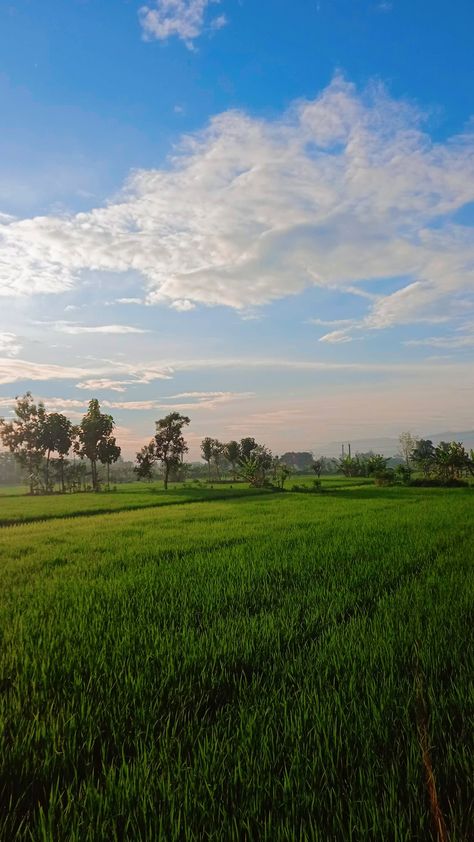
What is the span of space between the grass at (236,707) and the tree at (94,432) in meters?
49.8

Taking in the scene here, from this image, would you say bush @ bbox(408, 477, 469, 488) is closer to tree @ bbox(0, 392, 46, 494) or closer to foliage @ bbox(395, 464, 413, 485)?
foliage @ bbox(395, 464, 413, 485)

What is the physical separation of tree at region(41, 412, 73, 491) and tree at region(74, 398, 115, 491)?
4.54ft

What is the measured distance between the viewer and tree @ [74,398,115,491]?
54094mm

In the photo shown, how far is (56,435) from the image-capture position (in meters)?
54.7

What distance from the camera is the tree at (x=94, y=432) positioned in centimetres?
5409

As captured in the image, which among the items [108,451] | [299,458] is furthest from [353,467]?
[299,458]

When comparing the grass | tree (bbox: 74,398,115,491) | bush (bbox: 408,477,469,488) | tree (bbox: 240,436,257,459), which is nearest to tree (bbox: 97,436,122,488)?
tree (bbox: 74,398,115,491)

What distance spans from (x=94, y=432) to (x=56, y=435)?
4851mm

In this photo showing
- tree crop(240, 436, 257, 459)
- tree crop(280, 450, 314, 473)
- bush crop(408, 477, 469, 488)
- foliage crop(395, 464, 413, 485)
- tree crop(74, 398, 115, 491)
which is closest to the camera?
bush crop(408, 477, 469, 488)

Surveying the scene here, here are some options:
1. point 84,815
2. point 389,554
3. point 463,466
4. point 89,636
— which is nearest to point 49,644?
point 89,636

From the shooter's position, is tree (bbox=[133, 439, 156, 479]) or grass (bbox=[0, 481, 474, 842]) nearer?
grass (bbox=[0, 481, 474, 842])

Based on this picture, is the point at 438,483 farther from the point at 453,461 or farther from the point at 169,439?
the point at 169,439

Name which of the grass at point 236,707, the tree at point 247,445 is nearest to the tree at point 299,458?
the tree at point 247,445

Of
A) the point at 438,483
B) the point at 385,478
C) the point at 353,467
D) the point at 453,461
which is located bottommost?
the point at 438,483
